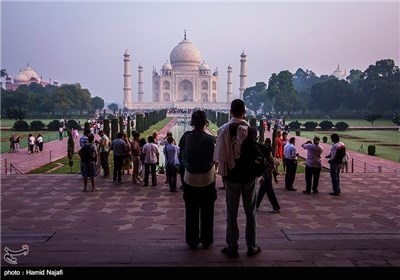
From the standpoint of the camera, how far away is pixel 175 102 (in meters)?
71.4

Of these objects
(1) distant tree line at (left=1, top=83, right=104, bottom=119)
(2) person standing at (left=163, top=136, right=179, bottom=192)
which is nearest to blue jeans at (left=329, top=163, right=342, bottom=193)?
(2) person standing at (left=163, top=136, right=179, bottom=192)

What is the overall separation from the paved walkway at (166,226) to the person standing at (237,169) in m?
0.16

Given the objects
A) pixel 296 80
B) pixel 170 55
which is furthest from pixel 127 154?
pixel 296 80

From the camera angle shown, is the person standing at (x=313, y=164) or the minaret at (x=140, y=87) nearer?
the person standing at (x=313, y=164)

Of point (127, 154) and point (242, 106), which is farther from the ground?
point (242, 106)

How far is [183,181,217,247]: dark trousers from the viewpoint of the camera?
347cm

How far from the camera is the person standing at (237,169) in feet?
10.8

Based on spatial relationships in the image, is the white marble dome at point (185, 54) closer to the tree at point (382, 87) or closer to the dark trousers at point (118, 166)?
the tree at point (382, 87)

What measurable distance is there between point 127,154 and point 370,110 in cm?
3913

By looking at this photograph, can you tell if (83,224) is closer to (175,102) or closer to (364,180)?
(364,180)

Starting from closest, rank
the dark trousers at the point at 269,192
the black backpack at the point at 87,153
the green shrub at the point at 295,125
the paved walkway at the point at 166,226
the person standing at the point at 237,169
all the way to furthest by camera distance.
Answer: the paved walkway at the point at 166,226, the person standing at the point at 237,169, the dark trousers at the point at 269,192, the black backpack at the point at 87,153, the green shrub at the point at 295,125

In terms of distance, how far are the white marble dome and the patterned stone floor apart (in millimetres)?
68680

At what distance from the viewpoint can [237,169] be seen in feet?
10.9

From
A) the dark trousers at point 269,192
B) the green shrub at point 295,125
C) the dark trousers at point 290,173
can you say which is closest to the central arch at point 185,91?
the green shrub at point 295,125
